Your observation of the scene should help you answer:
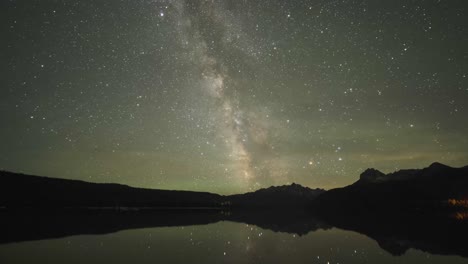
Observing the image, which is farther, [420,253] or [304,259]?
[420,253]

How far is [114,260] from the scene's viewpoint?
15797 millimetres

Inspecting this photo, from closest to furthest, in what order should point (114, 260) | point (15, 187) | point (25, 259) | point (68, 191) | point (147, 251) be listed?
point (25, 259) → point (114, 260) → point (147, 251) → point (15, 187) → point (68, 191)

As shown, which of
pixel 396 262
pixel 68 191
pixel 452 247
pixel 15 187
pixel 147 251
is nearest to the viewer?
pixel 396 262

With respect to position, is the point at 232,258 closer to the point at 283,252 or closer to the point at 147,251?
the point at 283,252

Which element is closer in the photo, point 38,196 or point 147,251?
point 147,251

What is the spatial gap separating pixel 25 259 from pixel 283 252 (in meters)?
12.1

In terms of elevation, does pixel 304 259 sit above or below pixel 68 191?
below

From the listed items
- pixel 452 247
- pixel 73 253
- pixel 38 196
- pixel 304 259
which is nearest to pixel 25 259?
pixel 73 253

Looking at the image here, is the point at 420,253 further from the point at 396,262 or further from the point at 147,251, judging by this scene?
the point at 147,251

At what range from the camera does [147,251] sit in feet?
62.6

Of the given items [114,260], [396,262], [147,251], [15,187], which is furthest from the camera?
[15,187]

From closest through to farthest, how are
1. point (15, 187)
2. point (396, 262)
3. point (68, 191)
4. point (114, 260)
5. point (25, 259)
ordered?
point (25, 259), point (114, 260), point (396, 262), point (15, 187), point (68, 191)

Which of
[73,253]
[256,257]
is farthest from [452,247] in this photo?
[73,253]

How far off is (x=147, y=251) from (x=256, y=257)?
5.82 metres
